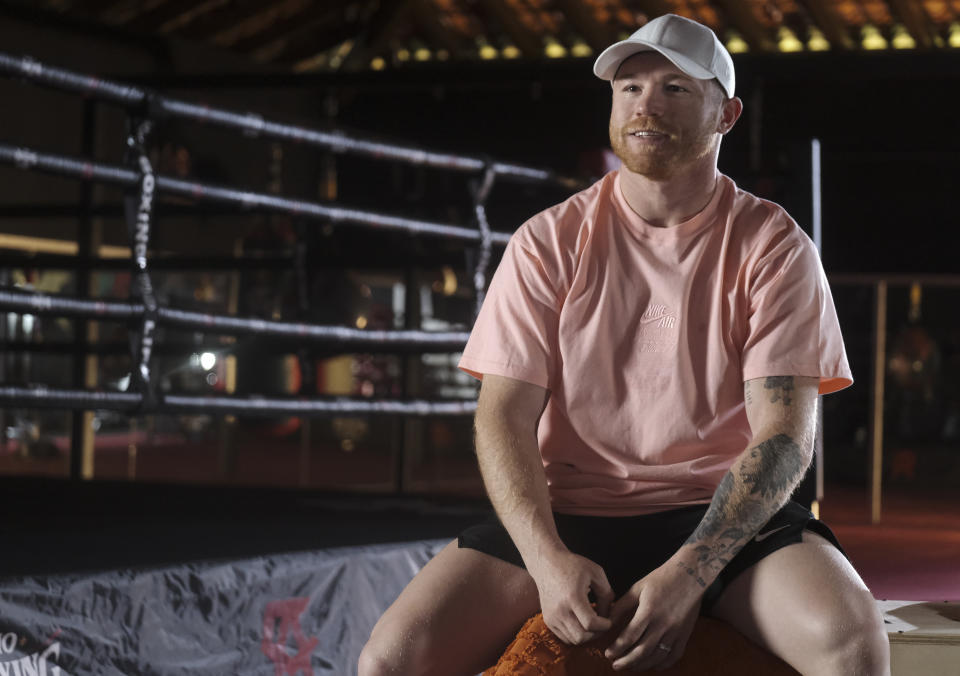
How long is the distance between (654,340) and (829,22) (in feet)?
24.1

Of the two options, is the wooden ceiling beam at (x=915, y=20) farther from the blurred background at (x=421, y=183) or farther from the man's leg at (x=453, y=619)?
the man's leg at (x=453, y=619)

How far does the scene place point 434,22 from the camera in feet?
31.7

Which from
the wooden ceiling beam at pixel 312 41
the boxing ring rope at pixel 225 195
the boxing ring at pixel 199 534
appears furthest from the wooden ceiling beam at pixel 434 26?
the boxing ring at pixel 199 534

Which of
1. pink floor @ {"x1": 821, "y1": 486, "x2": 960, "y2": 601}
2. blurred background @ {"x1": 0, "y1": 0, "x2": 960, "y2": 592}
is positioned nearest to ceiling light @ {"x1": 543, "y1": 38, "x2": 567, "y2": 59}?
blurred background @ {"x1": 0, "y1": 0, "x2": 960, "y2": 592}

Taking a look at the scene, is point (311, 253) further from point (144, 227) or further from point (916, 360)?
point (916, 360)

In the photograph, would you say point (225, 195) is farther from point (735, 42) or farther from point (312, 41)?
point (312, 41)

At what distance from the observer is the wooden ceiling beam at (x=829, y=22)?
26.8 feet

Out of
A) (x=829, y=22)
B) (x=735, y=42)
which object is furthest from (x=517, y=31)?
(x=829, y=22)

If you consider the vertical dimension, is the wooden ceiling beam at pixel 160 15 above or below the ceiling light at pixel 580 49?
above

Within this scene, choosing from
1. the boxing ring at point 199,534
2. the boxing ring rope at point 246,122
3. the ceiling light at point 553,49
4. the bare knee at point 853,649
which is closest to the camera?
the bare knee at point 853,649

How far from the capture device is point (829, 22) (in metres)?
8.24

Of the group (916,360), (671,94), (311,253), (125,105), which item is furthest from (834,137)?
(671,94)

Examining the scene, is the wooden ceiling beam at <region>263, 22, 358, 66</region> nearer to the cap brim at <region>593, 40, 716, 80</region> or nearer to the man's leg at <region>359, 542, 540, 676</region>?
the cap brim at <region>593, 40, 716, 80</region>

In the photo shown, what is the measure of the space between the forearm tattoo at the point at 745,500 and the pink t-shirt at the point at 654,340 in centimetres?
11
